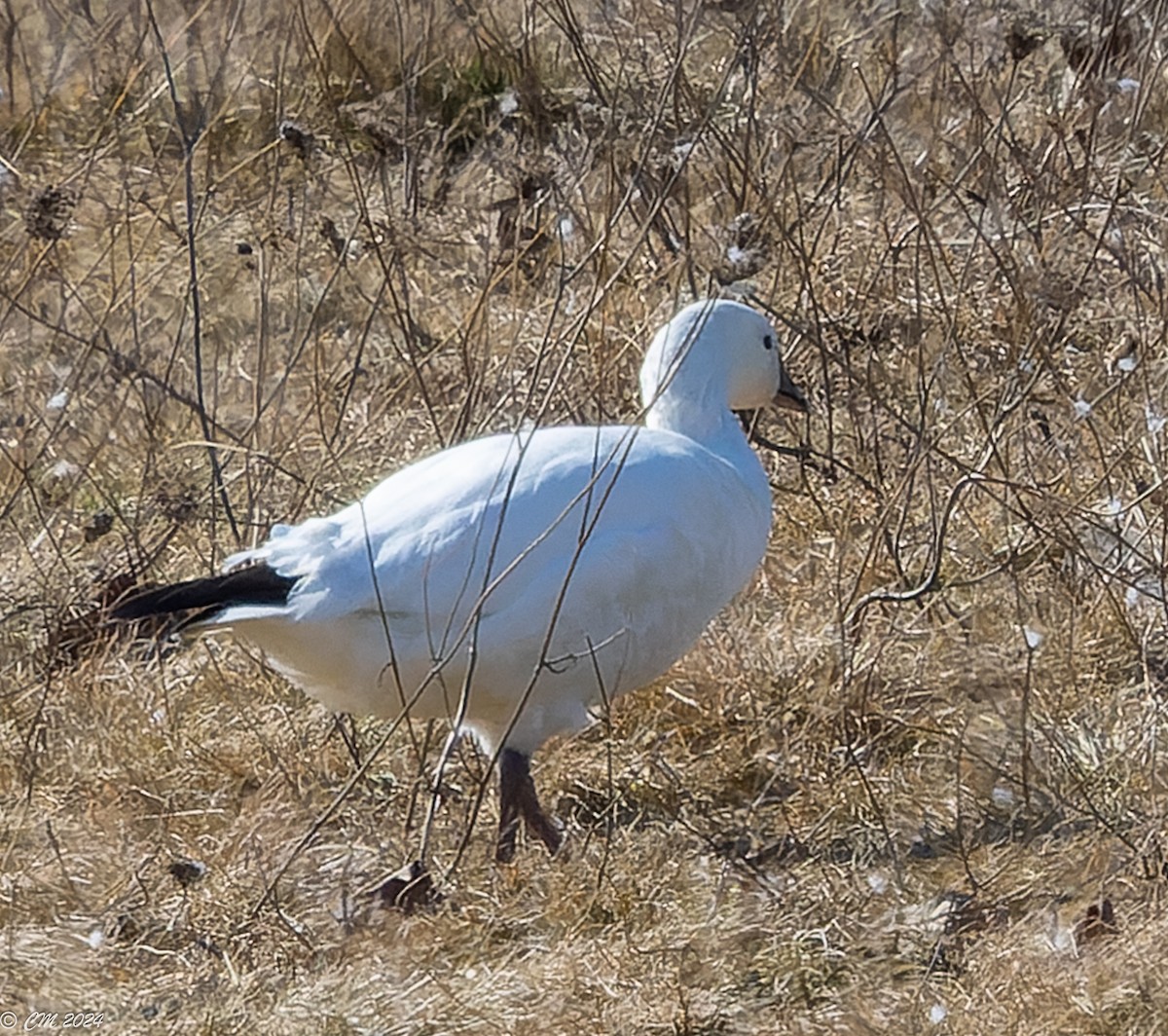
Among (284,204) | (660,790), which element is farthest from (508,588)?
(284,204)

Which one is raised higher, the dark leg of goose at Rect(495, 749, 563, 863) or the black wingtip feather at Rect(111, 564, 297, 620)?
the black wingtip feather at Rect(111, 564, 297, 620)

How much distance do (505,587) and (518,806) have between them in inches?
17.3

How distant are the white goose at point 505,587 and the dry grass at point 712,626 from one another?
0.18 meters

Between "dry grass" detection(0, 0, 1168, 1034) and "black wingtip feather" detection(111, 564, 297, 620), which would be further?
"black wingtip feather" detection(111, 564, 297, 620)

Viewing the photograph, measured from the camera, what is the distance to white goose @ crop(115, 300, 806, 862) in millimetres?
3352

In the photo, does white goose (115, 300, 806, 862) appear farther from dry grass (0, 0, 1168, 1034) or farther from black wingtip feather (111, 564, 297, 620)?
dry grass (0, 0, 1168, 1034)

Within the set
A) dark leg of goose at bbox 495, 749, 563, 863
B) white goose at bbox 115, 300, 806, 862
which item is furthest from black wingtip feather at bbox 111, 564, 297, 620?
dark leg of goose at bbox 495, 749, 563, 863

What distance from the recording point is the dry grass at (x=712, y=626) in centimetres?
305

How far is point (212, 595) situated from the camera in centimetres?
332

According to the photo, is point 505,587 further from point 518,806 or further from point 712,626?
point 712,626

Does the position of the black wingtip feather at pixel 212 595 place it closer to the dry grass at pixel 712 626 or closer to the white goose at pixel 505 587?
the white goose at pixel 505 587

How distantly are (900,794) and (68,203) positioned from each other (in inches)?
77.6

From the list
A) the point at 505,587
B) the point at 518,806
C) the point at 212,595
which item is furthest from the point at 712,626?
the point at 212,595

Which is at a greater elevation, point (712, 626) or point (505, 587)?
point (505, 587)
